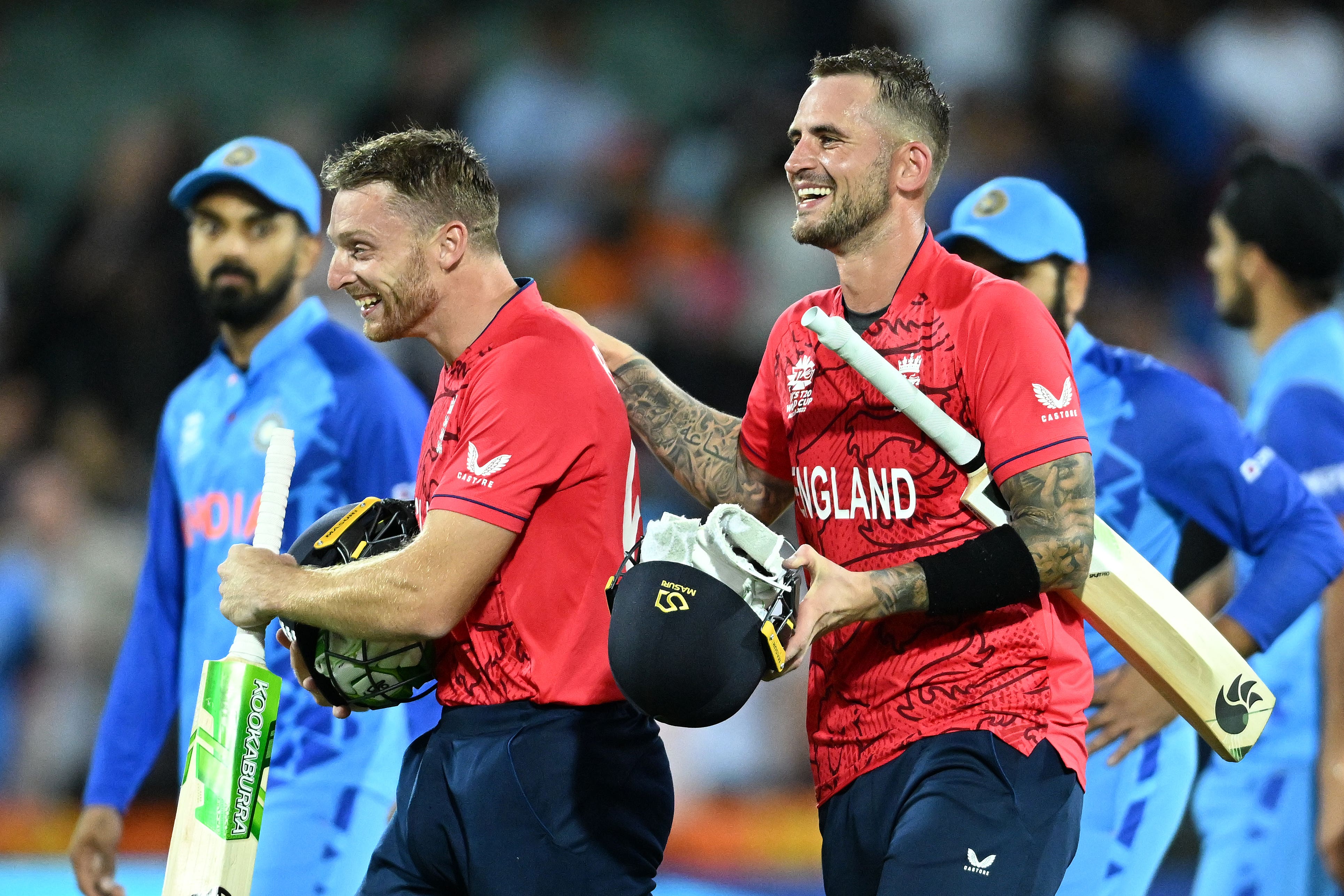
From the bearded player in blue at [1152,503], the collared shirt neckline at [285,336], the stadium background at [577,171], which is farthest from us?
the stadium background at [577,171]

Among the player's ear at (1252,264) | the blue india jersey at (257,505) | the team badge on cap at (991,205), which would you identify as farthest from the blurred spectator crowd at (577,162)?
the team badge on cap at (991,205)

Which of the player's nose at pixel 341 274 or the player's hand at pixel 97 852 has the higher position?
the player's nose at pixel 341 274

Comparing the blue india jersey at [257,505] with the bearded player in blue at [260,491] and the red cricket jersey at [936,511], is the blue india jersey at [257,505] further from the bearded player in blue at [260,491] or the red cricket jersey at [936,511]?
the red cricket jersey at [936,511]

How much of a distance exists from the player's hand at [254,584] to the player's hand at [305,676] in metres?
0.12

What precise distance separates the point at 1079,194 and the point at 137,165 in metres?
6.43

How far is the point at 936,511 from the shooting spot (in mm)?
3475

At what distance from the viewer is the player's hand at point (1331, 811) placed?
5.43 metres

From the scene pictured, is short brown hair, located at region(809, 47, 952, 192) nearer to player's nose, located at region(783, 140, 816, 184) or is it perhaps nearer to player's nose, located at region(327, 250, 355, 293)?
player's nose, located at region(783, 140, 816, 184)

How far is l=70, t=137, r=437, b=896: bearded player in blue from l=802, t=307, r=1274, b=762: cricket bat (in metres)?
1.84

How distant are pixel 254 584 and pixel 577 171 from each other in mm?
8607

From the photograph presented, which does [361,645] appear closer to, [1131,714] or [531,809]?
[531,809]

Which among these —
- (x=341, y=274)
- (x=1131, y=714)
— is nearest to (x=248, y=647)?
(x=341, y=274)

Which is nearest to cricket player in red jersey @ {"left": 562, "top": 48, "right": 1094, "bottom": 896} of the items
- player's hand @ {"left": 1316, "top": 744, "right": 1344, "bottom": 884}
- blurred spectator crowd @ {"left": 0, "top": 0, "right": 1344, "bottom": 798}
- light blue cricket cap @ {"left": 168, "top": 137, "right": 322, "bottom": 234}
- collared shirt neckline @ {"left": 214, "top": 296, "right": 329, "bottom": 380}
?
collared shirt neckline @ {"left": 214, "top": 296, "right": 329, "bottom": 380}

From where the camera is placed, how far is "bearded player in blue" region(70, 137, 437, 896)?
470 centimetres
